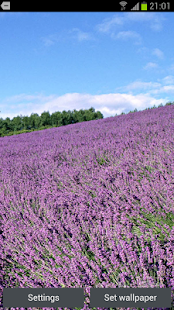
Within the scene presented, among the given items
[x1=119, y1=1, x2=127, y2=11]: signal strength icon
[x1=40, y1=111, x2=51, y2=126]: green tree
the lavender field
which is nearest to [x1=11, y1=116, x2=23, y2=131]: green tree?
[x1=40, y1=111, x2=51, y2=126]: green tree

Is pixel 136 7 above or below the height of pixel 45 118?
below

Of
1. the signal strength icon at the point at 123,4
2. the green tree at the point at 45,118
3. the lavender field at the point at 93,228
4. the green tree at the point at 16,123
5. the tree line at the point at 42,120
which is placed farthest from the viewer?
the green tree at the point at 16,123

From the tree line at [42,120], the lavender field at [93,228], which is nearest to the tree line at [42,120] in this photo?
the tree line at [42,120]

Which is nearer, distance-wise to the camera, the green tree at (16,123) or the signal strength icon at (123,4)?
the signal strength icon at (123,4)

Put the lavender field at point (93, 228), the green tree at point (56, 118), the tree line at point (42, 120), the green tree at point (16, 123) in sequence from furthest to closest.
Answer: the green tree at point (16, 123) → the tree line at point (42, 120) → the green tree at point (56, 118) → the lavender field at point (93, 228)

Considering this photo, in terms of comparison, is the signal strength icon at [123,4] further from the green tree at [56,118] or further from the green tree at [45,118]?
the green tree at [45,118]

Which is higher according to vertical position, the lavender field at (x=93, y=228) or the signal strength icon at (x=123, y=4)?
the signal strength icon at (x=123, y=4)

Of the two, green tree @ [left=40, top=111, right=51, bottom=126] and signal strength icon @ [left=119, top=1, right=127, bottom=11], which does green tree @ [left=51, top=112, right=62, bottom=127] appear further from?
signal strength icon @ [left=119, top=1, right=127, bottom=11]

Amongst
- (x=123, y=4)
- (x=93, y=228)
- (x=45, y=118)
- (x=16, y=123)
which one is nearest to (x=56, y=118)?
(x=45, y=118)

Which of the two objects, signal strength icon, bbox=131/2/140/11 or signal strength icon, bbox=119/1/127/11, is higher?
signal strength icon, bbox=119/1/127/11

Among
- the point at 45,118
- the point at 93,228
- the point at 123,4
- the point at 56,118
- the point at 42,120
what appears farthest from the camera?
the point at 45,118

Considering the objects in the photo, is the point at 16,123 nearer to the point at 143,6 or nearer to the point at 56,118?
the point at 56,118

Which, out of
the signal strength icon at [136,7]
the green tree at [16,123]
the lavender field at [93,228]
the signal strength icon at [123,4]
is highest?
the green tree at [16,123]

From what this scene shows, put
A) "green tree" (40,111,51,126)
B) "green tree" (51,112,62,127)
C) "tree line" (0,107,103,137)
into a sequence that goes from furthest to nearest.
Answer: "green tree" (40,111,51,126) < "tree line" (0,107,103,137) < "green tree" (51,112,62,127)
